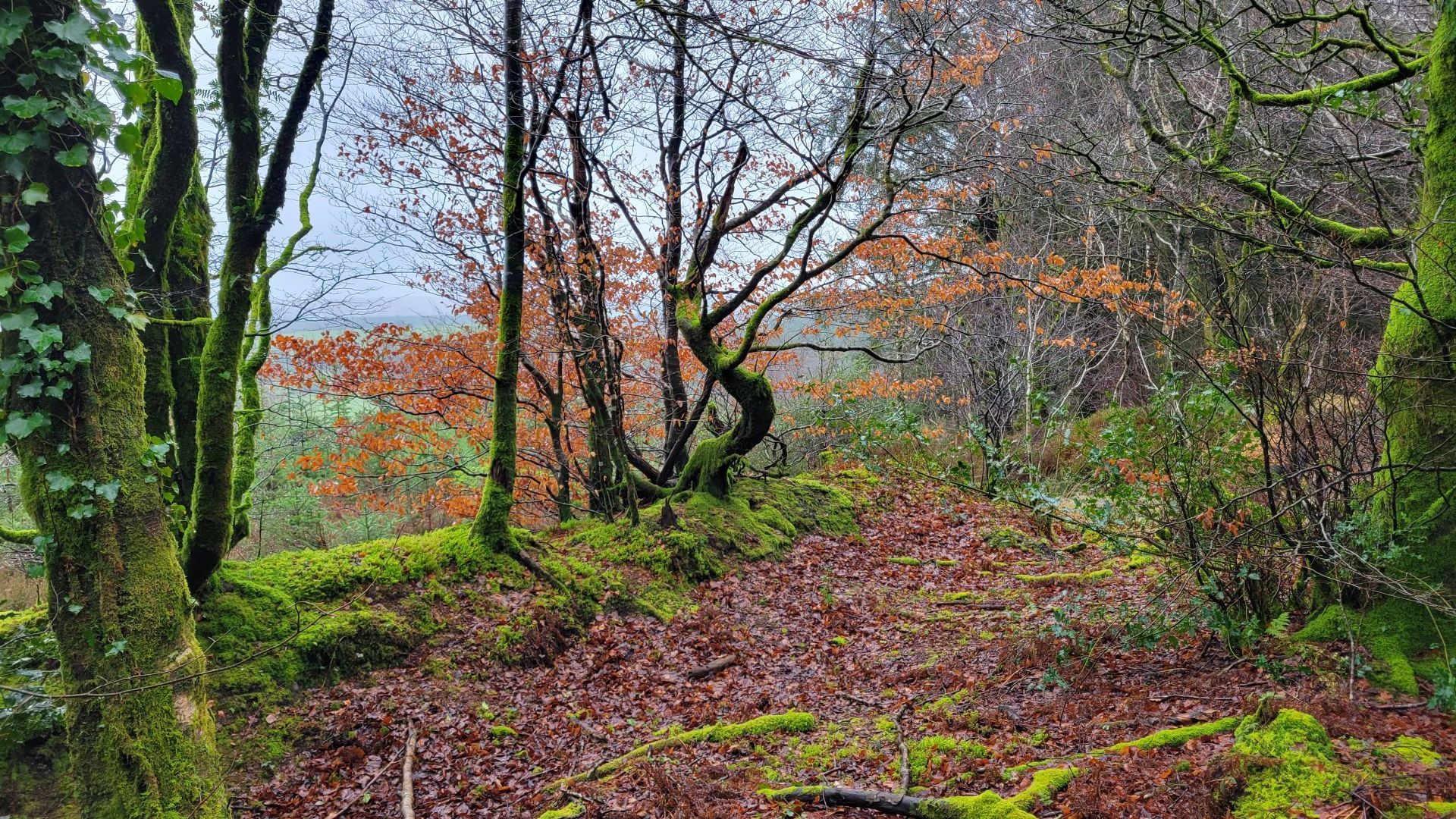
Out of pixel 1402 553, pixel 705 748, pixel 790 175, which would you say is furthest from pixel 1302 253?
pixel 790 175

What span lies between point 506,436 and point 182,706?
3.90 metres

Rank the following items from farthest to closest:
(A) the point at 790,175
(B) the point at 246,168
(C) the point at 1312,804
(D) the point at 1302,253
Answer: (A) the point at 790,175 < (B) the point at 246,168 < (D) the point at 1302,253 < (C) the point at 1312,804

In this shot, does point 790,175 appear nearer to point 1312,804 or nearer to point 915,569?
point 915,569

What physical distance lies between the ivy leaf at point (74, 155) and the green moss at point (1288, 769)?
517 centimetres

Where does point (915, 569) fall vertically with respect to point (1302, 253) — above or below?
below

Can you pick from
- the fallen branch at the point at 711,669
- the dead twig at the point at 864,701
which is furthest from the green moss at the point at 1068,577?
the fallen branch at the point at 711,669

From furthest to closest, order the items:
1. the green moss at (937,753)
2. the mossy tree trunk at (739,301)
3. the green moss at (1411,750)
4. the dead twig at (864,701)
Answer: the mossy tree trunk at (739,301)
the dead twig at (864,701)
the green moss at (937,753)
the green moss at (1411,750)

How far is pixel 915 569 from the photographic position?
29.4 feet

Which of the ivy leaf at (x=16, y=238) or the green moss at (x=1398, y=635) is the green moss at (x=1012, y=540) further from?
the ivy leaf at (x=16, y=238)

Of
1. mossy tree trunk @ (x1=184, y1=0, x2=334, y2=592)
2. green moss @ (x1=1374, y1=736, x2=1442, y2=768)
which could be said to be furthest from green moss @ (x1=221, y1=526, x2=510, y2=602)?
green moss @ (x1=1374, y1=736, x2=1442, y2=768)

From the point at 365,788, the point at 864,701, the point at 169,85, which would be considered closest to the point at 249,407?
the point at 365,788

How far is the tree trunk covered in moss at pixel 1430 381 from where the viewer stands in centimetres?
347

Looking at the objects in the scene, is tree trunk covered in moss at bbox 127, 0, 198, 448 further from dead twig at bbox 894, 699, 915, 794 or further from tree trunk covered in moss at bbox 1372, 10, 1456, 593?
tree trunk covered in moss at bbox 1372, 10, 1456, 593

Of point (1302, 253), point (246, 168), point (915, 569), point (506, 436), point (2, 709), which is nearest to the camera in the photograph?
point (2, 709)
